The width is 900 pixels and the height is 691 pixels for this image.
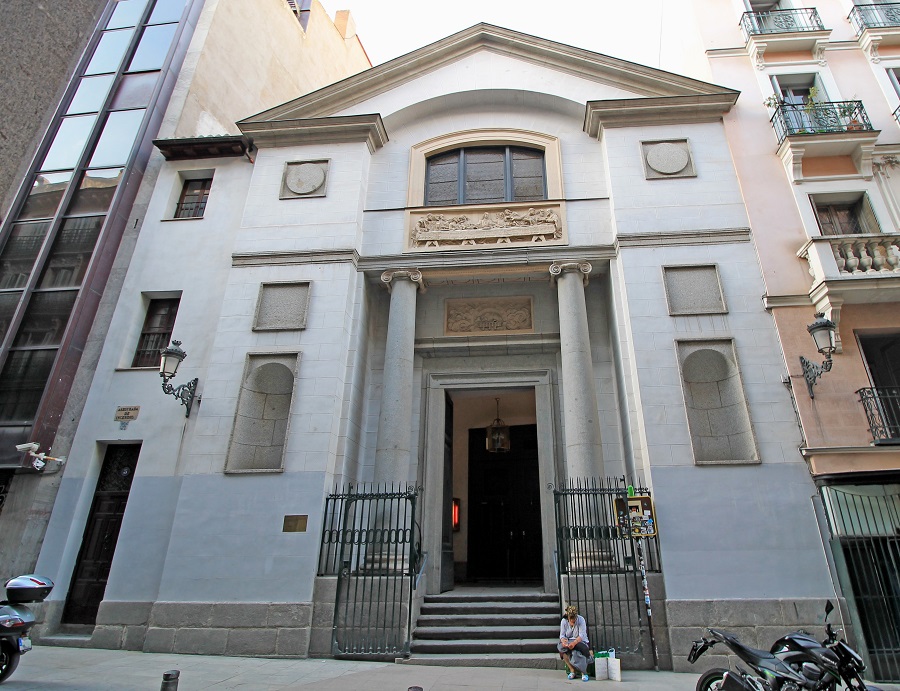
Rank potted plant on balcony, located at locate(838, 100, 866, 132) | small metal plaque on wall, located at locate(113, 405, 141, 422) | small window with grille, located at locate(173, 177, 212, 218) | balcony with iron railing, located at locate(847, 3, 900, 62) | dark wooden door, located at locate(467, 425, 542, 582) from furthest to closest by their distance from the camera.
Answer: dark wooden door, located at locate(467, 425, 542, 582), small window with grille, located at locate(173, 177, 212, 218), balcony with iron railing, located at locate(847, 3, 900, 62), potted plant on balcony, located at locate(838, 100, 866, 132), small metal plaque on wall, located at locate(113, 405, 141, 422)

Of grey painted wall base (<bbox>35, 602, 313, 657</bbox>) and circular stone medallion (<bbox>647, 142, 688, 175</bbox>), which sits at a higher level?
circular stone medallion (<bbox>647, 142, 688, 175</bbox>)

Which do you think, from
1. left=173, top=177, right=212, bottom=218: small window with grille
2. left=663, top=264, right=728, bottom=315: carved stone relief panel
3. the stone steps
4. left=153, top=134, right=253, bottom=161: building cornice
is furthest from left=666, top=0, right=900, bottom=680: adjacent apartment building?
left=173, top=177, right=212, bottom=218: small window with grille

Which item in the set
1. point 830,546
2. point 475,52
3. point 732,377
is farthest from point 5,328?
point 830,546

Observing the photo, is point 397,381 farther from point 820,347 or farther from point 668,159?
point 668,159

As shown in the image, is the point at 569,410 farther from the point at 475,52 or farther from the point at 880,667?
the point at 475,52

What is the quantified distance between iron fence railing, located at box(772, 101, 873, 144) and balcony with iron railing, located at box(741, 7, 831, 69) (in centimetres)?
195

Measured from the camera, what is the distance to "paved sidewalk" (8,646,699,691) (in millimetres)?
6453

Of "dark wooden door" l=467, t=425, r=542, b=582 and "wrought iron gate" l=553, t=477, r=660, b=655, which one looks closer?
"wrought iron gate" l=553, t=477, r=660, b=655

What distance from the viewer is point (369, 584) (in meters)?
9.16

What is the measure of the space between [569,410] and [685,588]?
11.7ft

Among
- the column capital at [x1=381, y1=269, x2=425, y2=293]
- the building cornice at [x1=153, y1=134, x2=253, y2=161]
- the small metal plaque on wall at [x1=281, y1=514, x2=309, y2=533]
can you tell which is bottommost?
the small metal plaque on wall at [x1=281, y1=514, x2=309, y2=533]

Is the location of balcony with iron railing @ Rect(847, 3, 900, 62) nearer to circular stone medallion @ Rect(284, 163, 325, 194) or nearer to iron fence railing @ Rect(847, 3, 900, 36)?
iron fence railing @ Rect(847, 3, 900, 36)

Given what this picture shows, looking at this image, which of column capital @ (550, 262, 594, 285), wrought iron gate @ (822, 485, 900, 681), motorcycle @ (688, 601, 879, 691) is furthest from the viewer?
column capital @ (550, 262, 594, 285)

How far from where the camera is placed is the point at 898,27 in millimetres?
13305
